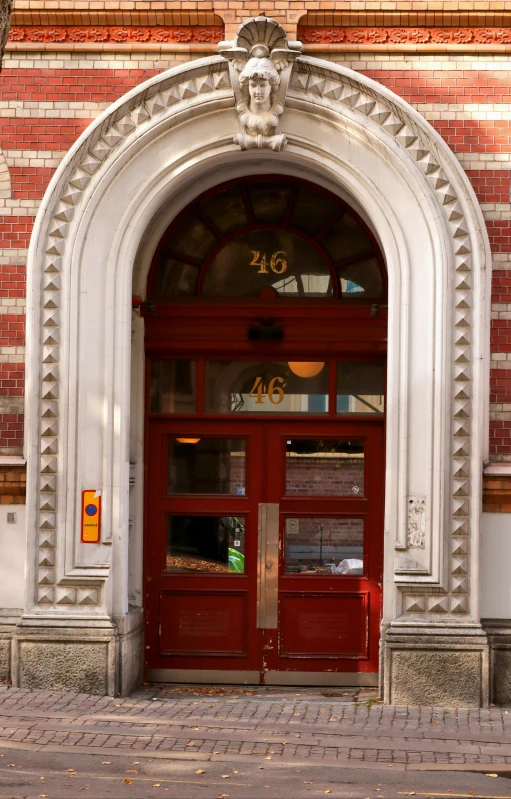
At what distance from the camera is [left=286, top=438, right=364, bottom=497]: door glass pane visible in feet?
37.7

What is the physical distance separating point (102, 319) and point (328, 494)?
2.81 m

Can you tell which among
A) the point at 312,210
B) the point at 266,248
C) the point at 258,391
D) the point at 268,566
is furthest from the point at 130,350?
the point at 268,566

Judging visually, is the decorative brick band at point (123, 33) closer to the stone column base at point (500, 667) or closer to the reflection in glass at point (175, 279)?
the reflection in glass at point (175, 279)

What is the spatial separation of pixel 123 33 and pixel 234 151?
1513mm

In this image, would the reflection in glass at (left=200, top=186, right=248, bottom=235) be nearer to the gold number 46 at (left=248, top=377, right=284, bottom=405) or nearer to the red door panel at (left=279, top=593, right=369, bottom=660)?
the gold number 46 at (left=248, top=377, right=284, bottom=405)

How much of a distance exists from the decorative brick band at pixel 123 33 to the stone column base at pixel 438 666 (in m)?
5.75

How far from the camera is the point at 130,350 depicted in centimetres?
1091

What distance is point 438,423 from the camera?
1043 cm

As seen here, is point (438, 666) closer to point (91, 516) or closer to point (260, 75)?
point (91, 516)

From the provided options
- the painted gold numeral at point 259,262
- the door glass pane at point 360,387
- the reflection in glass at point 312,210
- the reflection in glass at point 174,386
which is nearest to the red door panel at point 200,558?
the reflection in glass at point 174,386

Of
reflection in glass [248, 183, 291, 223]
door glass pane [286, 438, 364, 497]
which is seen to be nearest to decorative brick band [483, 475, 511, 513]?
door glass pane [286, 438, 364, 497]

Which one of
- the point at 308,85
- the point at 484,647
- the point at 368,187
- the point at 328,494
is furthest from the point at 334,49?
the point at 484,647

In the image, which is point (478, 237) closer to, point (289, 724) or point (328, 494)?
point (328, 494)

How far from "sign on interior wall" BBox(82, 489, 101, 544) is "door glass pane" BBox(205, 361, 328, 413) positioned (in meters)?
1.60
